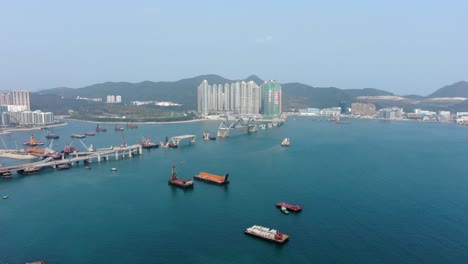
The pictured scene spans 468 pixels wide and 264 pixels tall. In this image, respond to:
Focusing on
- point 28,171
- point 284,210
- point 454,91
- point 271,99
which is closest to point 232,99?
point 271,99

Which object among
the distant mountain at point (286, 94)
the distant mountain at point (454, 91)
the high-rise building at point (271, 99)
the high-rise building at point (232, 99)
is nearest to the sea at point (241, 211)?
the high-rise building at point (271, 99)

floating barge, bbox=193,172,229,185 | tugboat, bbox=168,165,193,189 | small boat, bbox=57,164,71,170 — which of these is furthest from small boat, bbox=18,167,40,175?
floating barge, bbox=193,172,229,185

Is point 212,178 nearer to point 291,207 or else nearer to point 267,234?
point 291,207

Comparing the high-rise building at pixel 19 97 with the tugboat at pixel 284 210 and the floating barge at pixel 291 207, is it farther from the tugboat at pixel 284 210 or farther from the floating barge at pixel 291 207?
the tugboat at pixel 284 210

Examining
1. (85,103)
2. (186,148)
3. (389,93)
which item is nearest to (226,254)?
(186,148)

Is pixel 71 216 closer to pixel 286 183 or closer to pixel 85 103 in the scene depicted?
pixel 286 183

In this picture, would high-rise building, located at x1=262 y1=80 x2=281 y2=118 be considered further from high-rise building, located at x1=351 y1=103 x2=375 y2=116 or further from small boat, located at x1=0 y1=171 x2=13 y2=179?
small boat, located at x1=0 y1=171 x2=13 y2=179
